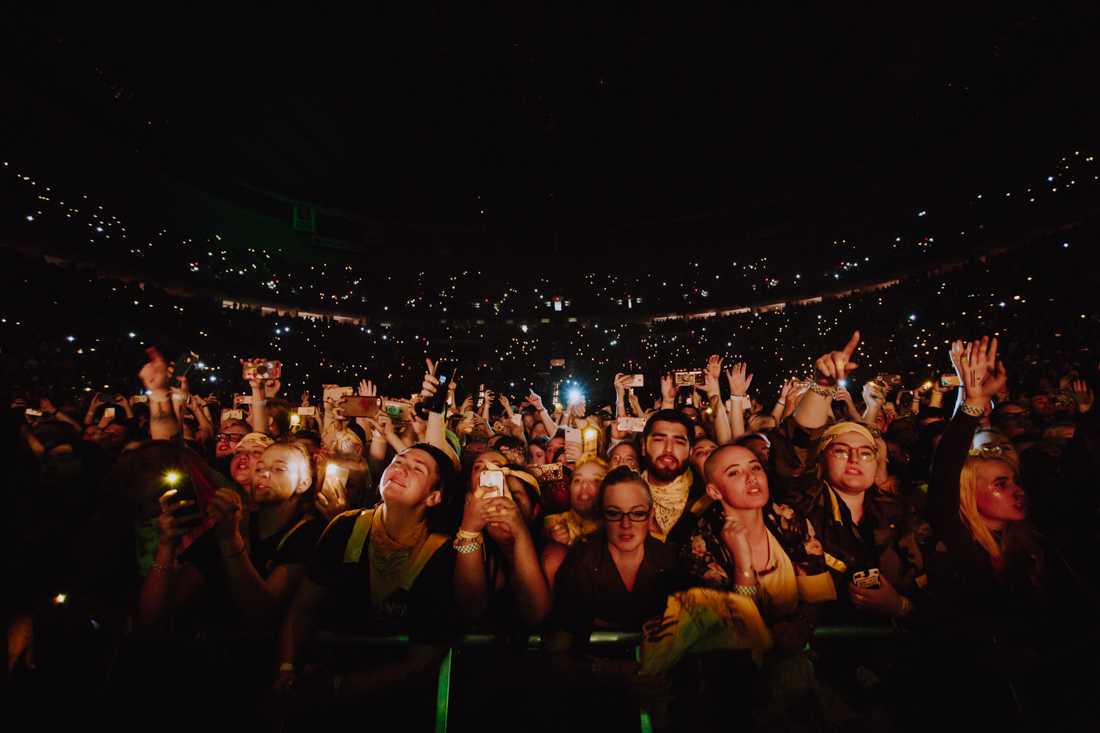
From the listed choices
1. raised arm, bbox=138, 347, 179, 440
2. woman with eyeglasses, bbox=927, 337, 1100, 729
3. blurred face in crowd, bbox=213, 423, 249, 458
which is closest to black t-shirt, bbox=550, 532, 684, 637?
woman with eyeglasses, bbox=927, 337, 1100, 729

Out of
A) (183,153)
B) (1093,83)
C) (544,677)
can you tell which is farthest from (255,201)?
(1093,83)

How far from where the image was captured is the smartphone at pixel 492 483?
2379 millimetres

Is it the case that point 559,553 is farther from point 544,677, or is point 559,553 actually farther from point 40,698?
point 40,698

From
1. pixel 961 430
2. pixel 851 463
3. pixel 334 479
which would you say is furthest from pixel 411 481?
pixel 961 430

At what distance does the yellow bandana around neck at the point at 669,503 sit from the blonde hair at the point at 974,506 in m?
1.67

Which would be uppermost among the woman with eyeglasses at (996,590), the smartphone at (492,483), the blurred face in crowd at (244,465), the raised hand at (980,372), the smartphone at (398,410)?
the smartphone at (398,410)

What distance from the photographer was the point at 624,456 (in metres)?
3.91

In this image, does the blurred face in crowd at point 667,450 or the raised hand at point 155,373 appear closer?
the blurred face in crowd at point 667,450

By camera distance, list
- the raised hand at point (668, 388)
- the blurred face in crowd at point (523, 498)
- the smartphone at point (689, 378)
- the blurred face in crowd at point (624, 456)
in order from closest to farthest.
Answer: the blurred face in crowd at point (523, 498)
the blurred face in crowd at point (624, 456)
the smartphone at point (689, 378)
the raised hand at point (668, 388)

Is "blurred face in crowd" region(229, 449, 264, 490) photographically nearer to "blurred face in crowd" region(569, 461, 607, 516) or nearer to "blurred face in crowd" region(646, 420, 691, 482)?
"blurred face in crowd" region(569, 461, 607, 516)

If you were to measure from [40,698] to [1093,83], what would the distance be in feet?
90.6

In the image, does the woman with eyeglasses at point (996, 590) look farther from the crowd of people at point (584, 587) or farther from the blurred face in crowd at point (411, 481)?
the blurred face in crowd at point (411, 481)

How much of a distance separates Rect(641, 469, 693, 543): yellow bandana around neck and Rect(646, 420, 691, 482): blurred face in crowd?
67mm

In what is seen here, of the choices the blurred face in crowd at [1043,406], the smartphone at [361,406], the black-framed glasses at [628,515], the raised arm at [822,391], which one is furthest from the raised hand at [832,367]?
the blurred face in crowd at [1043,406]
